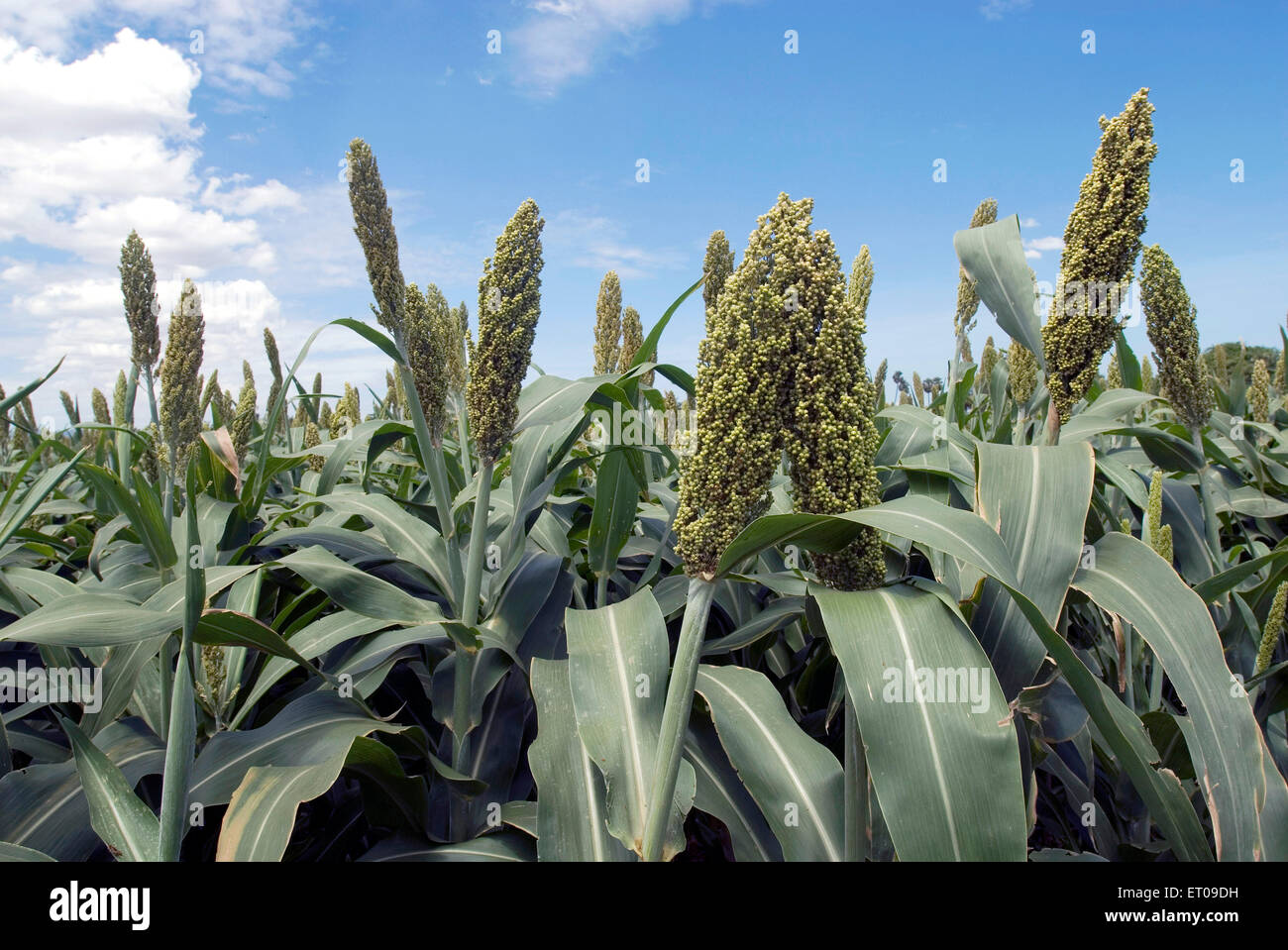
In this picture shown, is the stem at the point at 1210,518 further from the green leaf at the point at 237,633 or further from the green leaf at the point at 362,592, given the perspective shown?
the green leaf at the point at 237,633

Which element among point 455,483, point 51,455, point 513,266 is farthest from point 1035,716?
point 51,455

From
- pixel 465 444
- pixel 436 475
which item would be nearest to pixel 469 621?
pixel 436 475

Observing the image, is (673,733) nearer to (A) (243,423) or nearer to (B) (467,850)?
(B) (467,850)

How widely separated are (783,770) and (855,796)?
0.59ft

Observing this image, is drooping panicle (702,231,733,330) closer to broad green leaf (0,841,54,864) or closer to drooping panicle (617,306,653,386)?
drooping panicle (617,306,653,386)

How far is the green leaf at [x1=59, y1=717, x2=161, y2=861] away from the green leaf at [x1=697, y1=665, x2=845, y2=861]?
1.31m

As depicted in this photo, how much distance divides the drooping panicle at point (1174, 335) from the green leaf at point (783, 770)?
198 centimetres

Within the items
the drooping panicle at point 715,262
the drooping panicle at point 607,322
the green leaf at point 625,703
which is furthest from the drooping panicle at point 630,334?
A: the green leaf at point 625,703

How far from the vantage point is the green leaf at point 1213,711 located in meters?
1.25

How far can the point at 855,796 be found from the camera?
4.54 feet

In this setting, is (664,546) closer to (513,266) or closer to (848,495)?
(513,266)

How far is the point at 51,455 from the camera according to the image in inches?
253

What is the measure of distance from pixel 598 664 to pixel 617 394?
0.92 metres

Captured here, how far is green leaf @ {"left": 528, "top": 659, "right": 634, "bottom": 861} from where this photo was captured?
154 cm
